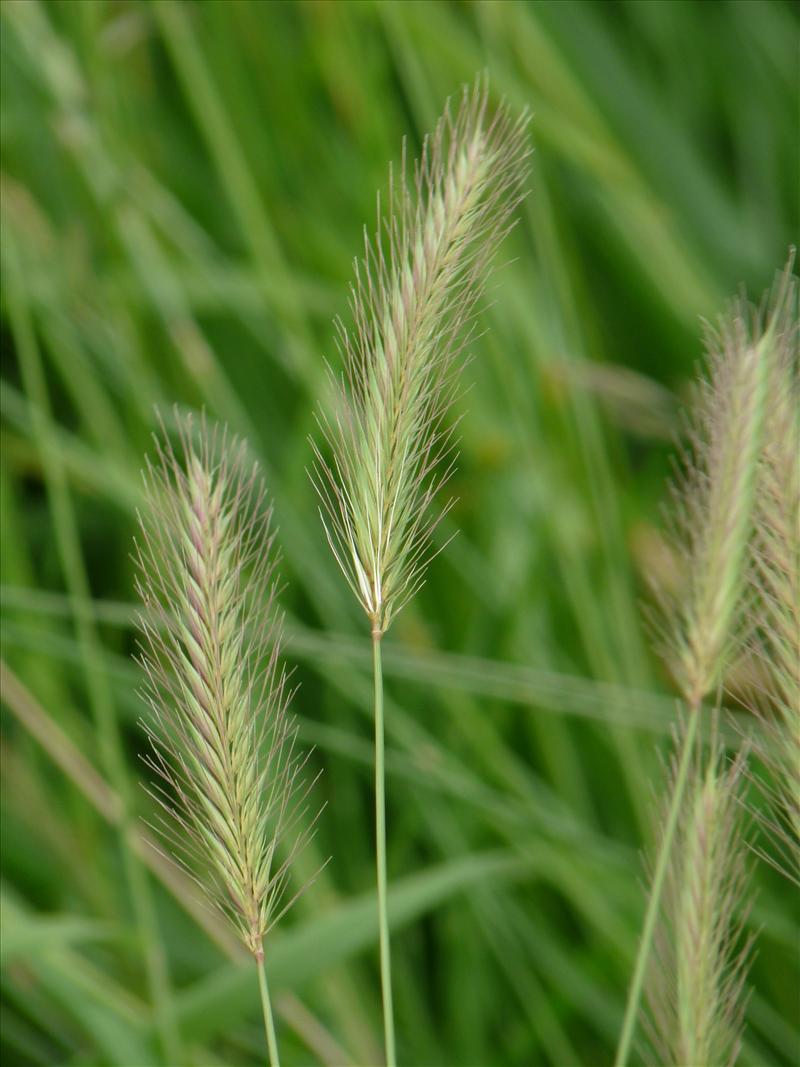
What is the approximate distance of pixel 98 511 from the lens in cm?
158

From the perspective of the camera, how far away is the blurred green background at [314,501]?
3.40 ft

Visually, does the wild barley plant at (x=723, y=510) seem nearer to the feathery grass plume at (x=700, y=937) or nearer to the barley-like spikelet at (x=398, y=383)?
the feathery grass plume at (x=700, y=937)

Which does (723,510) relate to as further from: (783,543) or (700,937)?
(700,937)

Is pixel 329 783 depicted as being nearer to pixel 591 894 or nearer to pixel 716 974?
pixel 591 894

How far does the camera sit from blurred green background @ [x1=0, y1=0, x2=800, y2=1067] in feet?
3.40

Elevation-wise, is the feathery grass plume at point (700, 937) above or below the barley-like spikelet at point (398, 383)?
below

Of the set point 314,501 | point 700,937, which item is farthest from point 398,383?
point 314,501

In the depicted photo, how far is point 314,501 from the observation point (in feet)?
4.96

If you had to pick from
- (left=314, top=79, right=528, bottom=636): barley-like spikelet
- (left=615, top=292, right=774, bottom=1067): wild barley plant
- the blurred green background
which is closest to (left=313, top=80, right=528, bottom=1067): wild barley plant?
(left=314, top=79, right=528, bottom=636): barley-like spikelet

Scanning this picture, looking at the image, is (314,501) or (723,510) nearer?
(723,510)

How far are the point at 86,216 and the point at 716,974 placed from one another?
131cm

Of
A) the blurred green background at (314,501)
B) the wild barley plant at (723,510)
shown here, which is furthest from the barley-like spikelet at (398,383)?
the blurred green background at (314,501)

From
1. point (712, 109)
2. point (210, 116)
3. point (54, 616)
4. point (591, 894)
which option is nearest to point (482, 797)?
point (591, 894)

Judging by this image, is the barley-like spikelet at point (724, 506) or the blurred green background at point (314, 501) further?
the blurred green background at point (314, 501)
